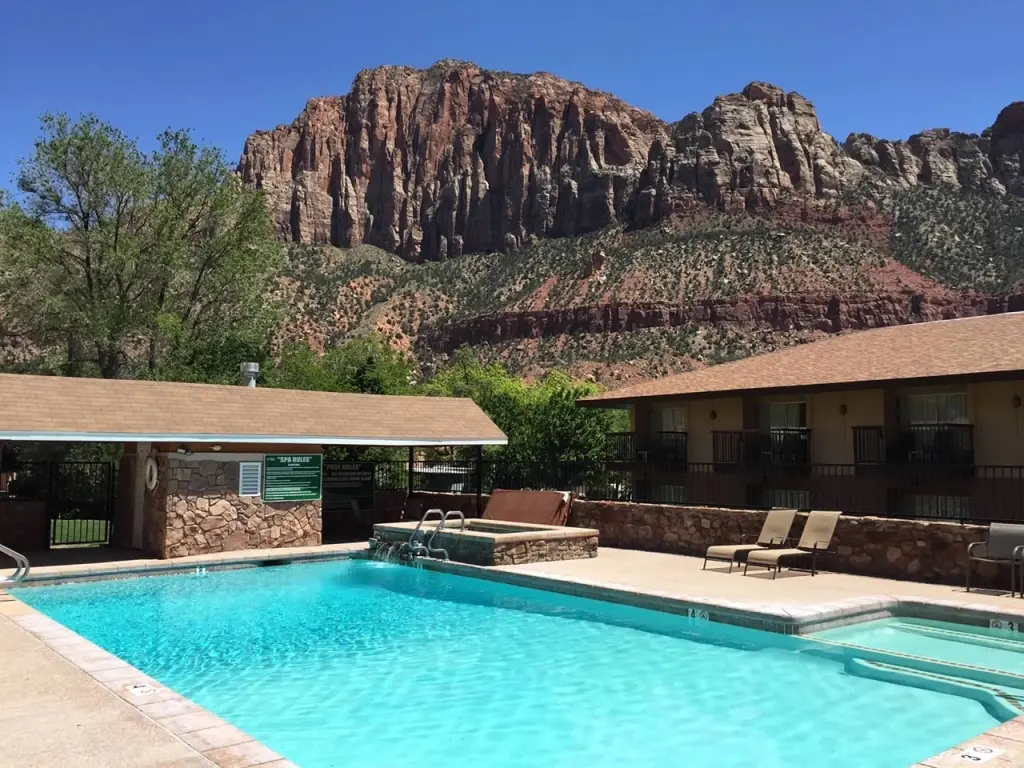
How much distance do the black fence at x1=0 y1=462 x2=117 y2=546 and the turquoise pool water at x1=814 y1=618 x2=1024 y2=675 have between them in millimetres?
14371

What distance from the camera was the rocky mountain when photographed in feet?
241

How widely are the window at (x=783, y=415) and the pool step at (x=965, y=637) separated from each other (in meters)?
9.06

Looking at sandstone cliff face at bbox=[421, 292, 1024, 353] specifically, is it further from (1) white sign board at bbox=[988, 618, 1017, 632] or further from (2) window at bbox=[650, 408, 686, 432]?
(1) white sign board at bbox=[988, 618, 1017, 632]

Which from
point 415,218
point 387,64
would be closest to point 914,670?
point 415,218

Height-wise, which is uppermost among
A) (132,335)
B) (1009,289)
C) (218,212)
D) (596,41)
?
(596,41)

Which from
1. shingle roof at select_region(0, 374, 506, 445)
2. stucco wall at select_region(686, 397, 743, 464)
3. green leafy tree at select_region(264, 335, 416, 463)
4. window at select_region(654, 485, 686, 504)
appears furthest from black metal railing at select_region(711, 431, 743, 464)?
green leafy tree at select_region(264, 335, 416, 463)

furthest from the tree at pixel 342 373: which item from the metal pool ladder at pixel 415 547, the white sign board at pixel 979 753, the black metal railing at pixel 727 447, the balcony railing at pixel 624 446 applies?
the white sign board at pixel 979 753

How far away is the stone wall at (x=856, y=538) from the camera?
1220cm

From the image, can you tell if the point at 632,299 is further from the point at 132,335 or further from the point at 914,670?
the point at 914,670

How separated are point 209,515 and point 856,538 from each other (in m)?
11.6

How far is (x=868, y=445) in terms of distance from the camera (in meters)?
17.2

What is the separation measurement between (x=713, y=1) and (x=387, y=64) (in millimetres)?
144598

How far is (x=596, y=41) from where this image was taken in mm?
52844

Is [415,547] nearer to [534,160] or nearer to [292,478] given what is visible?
[292,478]
